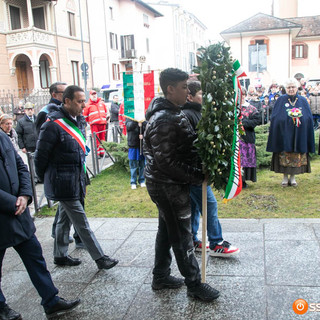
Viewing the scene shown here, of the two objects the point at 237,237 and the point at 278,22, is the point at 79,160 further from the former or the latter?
the point at 278,22

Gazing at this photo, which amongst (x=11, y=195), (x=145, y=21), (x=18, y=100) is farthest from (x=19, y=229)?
(x=145, y=21)

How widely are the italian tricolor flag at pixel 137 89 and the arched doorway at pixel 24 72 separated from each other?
2476 cm

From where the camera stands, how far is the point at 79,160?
3.87 metres

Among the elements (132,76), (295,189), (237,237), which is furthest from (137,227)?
(132,76)

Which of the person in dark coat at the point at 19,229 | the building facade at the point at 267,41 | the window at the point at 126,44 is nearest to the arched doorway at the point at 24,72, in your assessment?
the window at the point at 126,44

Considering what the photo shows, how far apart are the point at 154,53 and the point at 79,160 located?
1836 inches

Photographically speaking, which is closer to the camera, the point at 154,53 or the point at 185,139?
the point at 185,139

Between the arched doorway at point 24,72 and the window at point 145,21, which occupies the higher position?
the window at point 145,21

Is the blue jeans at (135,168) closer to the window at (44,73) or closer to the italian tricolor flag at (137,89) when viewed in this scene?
the italian tricolor flag at (137,89)

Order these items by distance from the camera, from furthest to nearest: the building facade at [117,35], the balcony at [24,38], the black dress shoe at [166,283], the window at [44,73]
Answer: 1. the building facade at [117,35]
2. the window at [44,73]
3. the balcony at [24,38]
4. the black dress shoe at [166,283]

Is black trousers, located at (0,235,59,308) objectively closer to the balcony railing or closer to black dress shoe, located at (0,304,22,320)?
black dress shoe, located at (0,304,22,320)

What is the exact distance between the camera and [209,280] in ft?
11.7

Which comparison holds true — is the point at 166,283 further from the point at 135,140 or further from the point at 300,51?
the point at 300,51

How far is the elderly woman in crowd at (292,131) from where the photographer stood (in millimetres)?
6445
